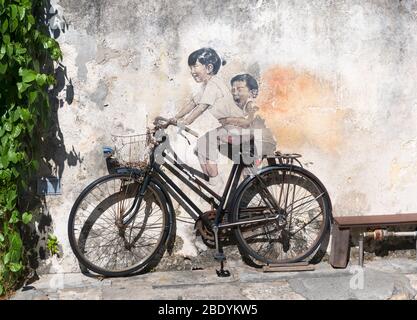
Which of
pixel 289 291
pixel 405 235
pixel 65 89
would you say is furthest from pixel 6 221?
pixel 405 235

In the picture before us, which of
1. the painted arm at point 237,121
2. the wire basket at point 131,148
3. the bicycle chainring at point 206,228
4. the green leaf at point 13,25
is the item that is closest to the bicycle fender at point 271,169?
the bicycle chainring at point 206,228

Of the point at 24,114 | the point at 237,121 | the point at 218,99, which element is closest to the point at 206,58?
the point at 218,99

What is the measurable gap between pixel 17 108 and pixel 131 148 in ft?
3.87

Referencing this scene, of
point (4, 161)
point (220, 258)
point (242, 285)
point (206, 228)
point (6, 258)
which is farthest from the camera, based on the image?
point (206, 228)

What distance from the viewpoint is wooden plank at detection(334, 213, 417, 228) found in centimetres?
609

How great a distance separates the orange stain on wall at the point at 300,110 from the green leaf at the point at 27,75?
7.07 feet

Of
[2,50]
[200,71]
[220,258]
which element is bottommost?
[220,258]

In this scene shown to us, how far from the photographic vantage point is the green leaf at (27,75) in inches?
212

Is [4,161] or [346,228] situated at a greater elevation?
[4,161]

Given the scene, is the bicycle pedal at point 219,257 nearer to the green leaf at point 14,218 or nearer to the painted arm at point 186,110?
the painted arm at point 186,110

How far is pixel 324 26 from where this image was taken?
621 centimetres

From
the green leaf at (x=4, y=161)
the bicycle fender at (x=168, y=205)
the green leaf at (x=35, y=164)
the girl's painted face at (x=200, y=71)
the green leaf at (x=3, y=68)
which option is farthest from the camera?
the girl's painted face at (x=200, y=71)

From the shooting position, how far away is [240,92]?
20.3 ft

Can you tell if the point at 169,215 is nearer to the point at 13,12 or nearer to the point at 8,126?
the point at 8,126
